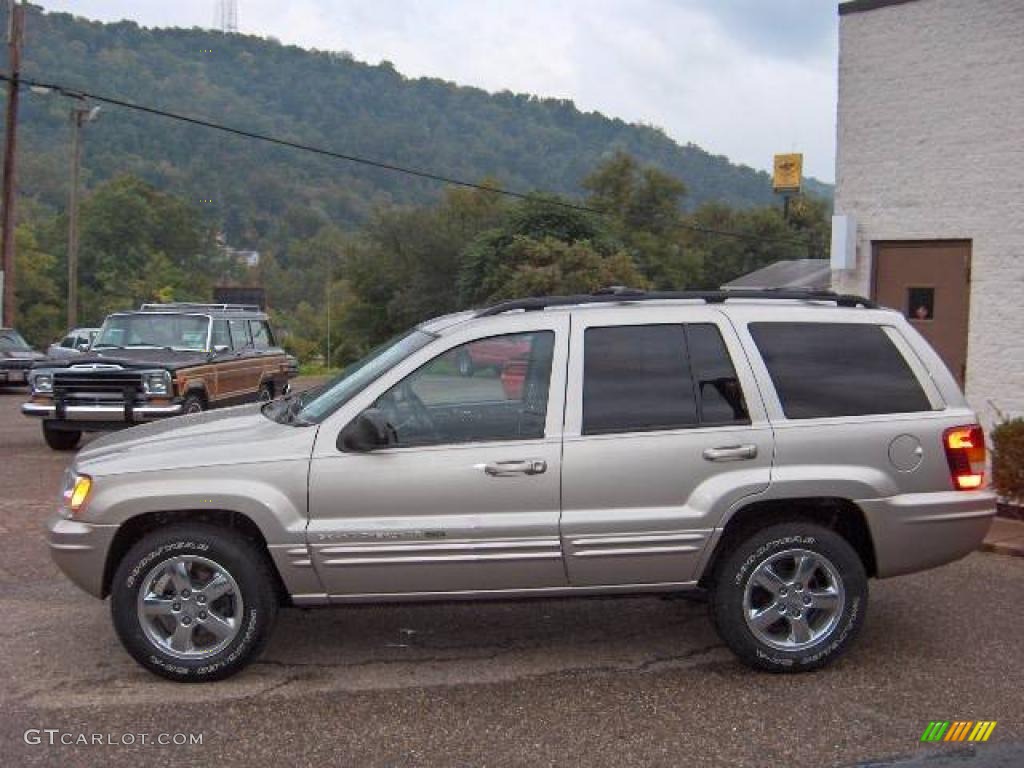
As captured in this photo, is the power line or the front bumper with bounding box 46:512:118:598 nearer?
the front bumper with bounding box 46:512:118:598

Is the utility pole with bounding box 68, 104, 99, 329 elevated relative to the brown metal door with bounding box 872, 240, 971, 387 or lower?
elevated

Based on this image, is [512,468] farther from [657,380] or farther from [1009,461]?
[1009,461]

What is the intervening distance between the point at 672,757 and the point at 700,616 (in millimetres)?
2117

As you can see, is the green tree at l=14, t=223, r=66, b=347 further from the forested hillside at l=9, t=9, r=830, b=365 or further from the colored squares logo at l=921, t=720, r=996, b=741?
the colored squares logo at l=921, t=720, r=996, b=741

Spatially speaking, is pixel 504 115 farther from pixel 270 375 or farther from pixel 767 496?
pixel 767 496

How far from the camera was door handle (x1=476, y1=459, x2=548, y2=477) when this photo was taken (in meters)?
5.18

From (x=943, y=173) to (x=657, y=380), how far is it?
726 centimetres

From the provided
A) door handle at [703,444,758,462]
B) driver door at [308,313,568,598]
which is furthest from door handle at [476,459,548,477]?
door handle at [703,444,758,462]

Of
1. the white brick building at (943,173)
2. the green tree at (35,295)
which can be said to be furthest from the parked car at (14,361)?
the green tree at (35,295)

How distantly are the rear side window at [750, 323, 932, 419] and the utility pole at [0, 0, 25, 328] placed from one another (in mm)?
27332

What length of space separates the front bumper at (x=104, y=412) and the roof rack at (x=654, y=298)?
7.95m

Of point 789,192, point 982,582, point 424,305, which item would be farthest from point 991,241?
point 789,192

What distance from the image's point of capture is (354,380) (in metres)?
5.75

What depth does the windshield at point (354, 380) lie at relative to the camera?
5.41 m
